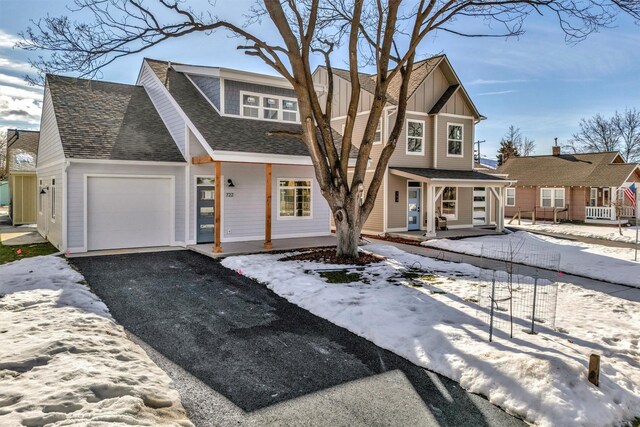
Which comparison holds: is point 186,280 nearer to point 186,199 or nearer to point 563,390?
point 186,199

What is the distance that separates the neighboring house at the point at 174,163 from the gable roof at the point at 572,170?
1791cm

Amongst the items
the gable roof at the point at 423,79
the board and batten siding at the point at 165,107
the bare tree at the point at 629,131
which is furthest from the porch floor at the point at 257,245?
the bare tree at the point at 629,131

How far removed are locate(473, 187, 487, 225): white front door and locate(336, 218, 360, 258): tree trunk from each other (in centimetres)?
1199

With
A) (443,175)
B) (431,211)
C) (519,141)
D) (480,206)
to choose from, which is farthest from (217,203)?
(519,141)

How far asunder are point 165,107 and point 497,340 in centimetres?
1290

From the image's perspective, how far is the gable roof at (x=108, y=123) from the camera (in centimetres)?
1214

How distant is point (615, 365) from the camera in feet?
16.1

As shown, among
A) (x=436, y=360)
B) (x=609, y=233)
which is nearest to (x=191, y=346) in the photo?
(x=436, y=360)

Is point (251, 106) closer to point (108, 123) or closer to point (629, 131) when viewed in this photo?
point (108, 123)

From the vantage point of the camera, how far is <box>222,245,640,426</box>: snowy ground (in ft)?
13.3

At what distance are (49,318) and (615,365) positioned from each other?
7269 millimetres

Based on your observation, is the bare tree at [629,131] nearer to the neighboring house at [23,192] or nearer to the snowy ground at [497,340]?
the snowy ground at [497,340]

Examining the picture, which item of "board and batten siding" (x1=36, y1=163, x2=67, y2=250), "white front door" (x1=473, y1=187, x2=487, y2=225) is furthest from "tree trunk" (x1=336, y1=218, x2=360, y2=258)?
"white front door" (x1=473, y1=187, x2=487, y2=225)

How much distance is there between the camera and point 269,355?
5145 millimetres
